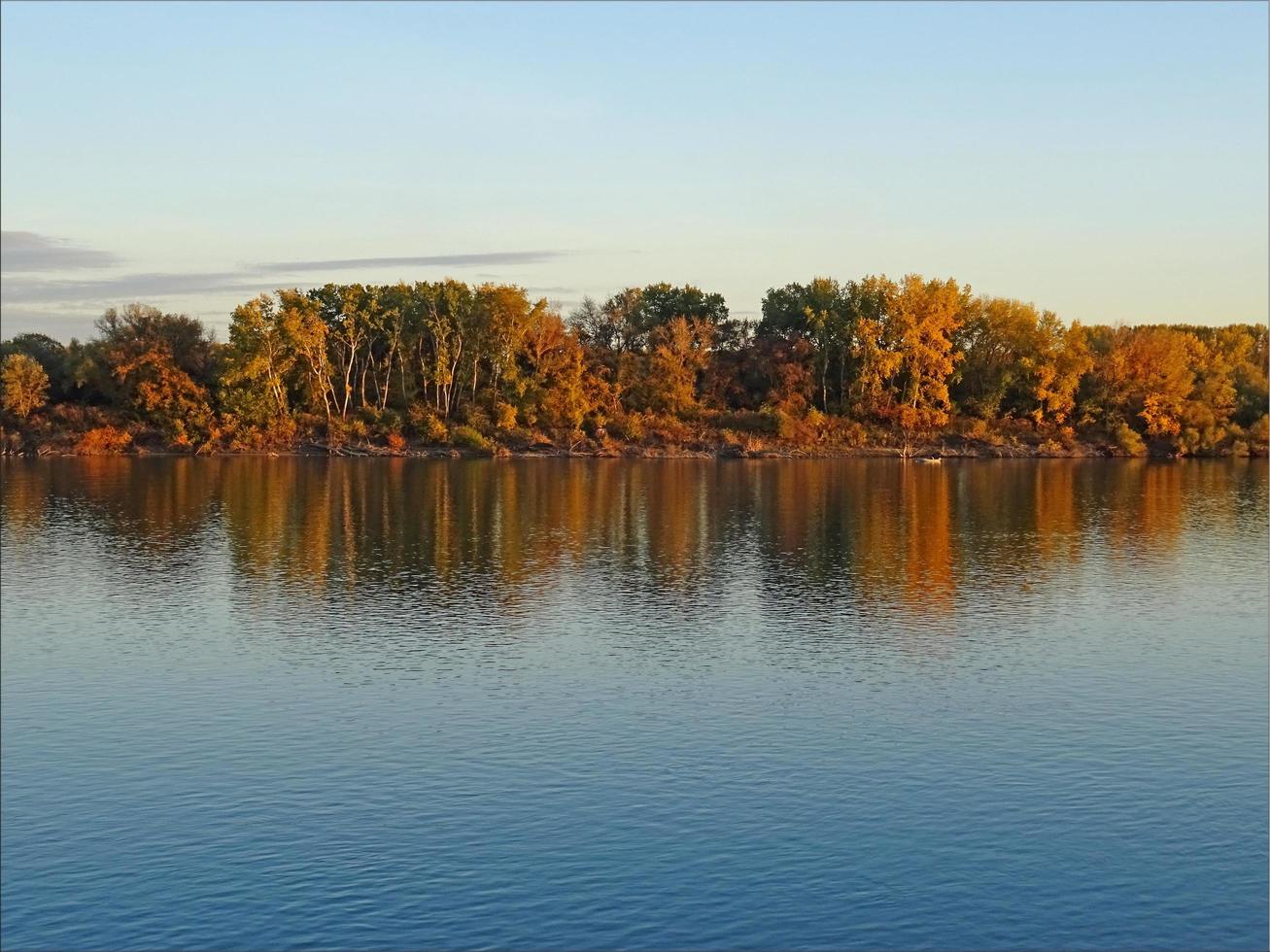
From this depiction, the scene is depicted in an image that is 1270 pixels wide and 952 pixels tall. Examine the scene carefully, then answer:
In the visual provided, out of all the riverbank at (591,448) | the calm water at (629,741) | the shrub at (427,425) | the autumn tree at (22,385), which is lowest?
the calm water at (629,741)

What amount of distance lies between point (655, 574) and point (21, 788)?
34.0 metres

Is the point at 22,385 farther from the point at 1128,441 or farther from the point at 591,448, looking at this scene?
the point at 1128,441

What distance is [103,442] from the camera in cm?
12988

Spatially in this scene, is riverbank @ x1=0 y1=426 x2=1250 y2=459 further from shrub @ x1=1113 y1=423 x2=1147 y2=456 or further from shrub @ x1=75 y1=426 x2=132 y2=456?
shrub @ x1=1113 y1=423 x2=1147 y2=456

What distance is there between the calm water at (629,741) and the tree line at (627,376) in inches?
2566

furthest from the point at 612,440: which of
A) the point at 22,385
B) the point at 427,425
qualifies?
the point at 22,385

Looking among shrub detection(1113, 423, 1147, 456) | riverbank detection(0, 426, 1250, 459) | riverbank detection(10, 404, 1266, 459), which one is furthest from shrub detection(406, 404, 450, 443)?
shrub detection(1113, 423, 1147, 456)

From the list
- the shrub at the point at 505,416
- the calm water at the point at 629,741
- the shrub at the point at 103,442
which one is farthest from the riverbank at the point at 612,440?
the calm water at the point at 629,741

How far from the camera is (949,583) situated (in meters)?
57.2

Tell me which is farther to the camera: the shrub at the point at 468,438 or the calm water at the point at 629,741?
the shrub at the point at 468,438

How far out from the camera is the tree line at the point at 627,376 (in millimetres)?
132875

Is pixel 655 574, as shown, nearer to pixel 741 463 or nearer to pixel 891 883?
pixel 891 883

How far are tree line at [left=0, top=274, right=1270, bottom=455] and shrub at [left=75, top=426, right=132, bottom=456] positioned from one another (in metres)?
0.38

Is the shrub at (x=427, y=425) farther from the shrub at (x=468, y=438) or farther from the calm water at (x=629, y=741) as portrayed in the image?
the calm water at (x=629, y=741)
